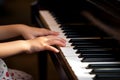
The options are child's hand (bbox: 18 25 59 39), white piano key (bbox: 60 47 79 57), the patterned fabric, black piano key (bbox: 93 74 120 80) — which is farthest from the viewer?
child's hand (bbox: 18 25 59 39)

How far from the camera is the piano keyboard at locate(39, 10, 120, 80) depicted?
0.83m

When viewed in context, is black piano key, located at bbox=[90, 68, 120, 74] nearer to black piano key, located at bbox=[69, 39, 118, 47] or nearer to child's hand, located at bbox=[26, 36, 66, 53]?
black piano key, located at bbox=[69, 39, 118, 47]

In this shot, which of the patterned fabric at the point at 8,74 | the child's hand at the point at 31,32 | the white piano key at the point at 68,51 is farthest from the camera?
the child's hand at the point at 31,32

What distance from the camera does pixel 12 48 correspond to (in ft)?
3.52

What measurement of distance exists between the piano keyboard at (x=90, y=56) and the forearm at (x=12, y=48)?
15cm

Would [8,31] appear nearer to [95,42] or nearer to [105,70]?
[95,42]

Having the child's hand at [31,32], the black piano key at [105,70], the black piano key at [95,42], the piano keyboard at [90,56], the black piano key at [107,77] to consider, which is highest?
the child's hand at [31,32]

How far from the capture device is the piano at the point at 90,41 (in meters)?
0.86

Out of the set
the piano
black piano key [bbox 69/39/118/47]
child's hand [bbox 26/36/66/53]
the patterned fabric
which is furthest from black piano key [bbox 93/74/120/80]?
the patterned fabric

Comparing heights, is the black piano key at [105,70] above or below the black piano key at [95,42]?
below

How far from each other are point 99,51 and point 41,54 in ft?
3.45

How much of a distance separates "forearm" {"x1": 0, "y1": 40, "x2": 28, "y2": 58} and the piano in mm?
133

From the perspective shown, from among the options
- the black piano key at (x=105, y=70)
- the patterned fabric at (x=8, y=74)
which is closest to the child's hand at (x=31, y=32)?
the patterned fabric at (x=8, y=74)

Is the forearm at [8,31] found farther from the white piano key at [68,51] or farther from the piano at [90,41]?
the white piano key at [68,51]
